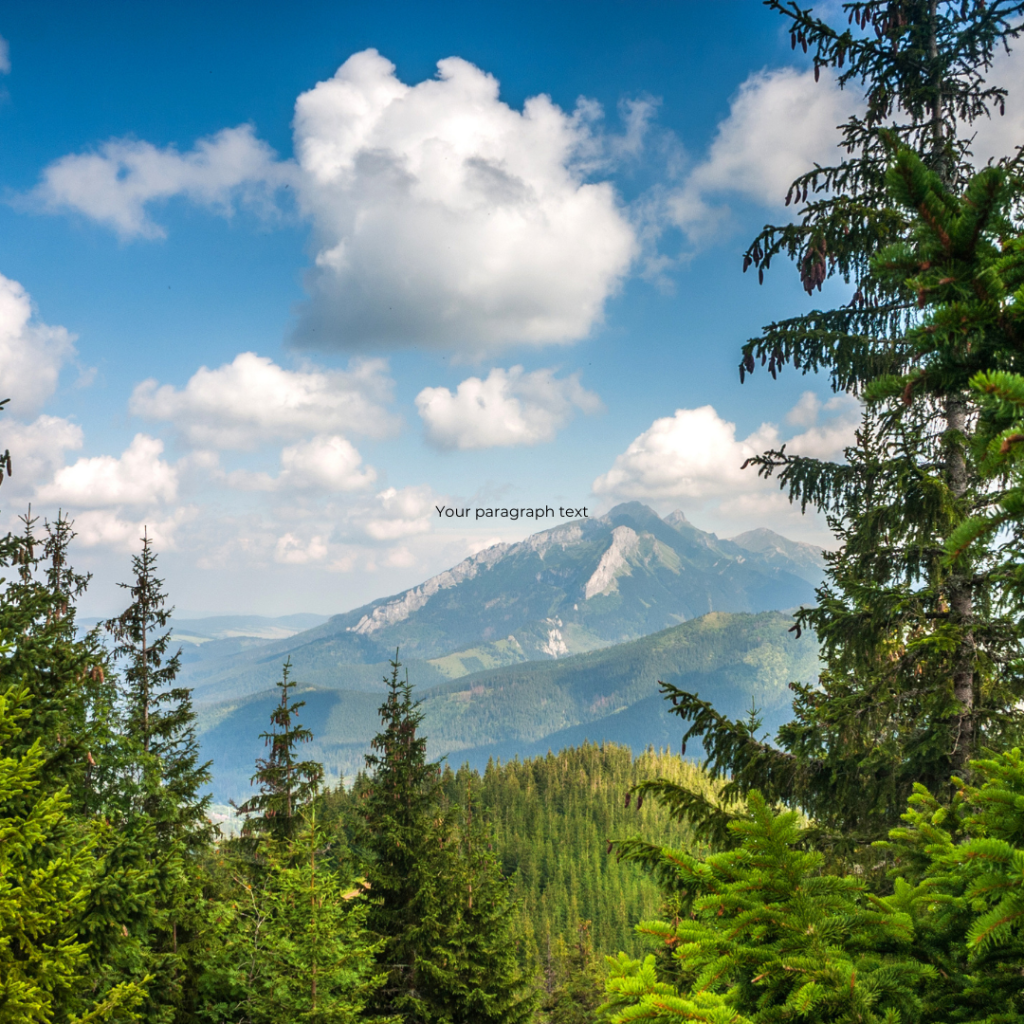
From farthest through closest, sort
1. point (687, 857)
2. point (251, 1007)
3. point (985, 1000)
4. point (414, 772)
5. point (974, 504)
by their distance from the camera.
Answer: point (414, 772), point (251, 1007), point (974, 504), point (687, 857), point (985, 1000)

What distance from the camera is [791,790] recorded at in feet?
28.6

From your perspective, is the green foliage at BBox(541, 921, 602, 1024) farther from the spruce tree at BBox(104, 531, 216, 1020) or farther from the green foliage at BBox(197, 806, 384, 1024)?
the green foliage at BBox(197, 806, 384, 1024)

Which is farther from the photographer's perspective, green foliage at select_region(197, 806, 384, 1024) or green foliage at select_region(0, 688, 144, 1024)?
green foliage at select_region(197, 806, 384, 1024)

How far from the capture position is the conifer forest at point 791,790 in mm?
2992

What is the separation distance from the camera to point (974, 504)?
28.1ft

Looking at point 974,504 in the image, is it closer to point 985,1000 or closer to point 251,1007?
point 985,1000

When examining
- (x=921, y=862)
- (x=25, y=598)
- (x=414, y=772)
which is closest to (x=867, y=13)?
(x=921, y=862)

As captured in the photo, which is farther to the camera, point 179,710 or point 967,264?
point 179,710

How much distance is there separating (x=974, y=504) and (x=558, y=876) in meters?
126

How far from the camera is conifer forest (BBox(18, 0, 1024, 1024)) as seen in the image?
299cm

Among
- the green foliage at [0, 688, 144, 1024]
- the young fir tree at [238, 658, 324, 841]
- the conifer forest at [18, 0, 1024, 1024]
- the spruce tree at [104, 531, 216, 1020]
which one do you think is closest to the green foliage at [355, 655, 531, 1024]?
the conifer forest at [18, 0, 1024, 1024]

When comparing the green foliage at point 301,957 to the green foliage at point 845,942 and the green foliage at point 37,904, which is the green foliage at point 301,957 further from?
the green foliage at point 845,942

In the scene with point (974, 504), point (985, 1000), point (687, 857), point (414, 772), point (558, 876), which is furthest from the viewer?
point (558, 876)

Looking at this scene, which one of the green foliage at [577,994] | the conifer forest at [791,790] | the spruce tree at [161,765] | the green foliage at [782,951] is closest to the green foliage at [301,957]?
the conifer forest at [791,790]
